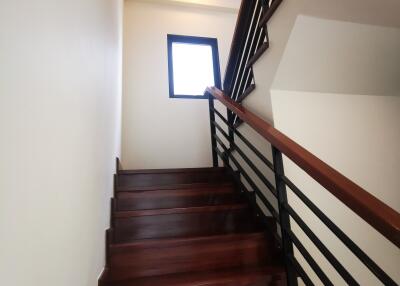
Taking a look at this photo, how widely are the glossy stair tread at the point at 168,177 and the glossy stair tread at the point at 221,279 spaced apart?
0.90 meters

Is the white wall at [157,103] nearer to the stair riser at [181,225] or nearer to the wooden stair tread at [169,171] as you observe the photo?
the wooden stair tread at [169,171]

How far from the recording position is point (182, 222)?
5.95 ft

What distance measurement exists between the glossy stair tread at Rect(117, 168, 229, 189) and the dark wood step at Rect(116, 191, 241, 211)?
229mm

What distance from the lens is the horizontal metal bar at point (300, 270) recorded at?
47.8 inches

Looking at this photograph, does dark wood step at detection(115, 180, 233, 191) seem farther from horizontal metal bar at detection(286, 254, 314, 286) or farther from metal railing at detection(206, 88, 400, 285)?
horizontal metal bar at detection(286, 254, 314, 286)

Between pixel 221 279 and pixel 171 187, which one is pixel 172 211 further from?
pixel 221 279

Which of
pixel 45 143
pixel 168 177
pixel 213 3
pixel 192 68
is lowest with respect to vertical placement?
pixel 168 177

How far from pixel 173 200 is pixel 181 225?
0.87ft

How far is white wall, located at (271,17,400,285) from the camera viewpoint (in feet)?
5.08

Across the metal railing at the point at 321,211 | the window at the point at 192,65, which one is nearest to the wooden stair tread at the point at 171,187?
the metal railing at the point at 321,211

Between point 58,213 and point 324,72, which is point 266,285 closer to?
point 58,213

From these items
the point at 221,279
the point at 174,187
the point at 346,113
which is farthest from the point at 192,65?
the point at 221,279

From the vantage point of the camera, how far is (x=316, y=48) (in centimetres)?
156

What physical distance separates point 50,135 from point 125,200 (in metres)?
1.42
